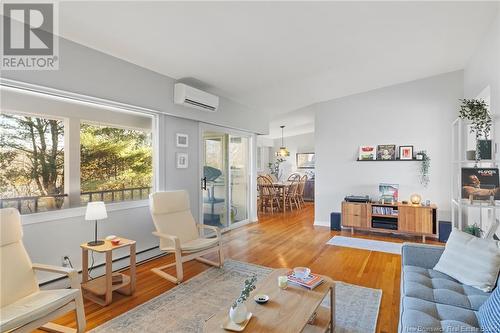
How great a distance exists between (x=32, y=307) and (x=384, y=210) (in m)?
4.98

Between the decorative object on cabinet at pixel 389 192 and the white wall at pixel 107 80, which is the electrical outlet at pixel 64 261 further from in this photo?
the decorative object on cabinet at pixel 389 192

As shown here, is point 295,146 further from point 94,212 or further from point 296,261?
point 94,212

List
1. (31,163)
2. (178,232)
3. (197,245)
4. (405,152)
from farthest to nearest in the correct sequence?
(405,152) → (178,232) → (197,245) → (31,163)

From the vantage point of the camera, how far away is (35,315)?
177cm

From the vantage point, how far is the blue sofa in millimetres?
1548

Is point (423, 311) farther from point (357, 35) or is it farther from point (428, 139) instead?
point (428, 139)

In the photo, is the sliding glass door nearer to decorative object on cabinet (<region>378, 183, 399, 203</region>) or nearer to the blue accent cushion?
decorative object on cabinet (<region>378, 183, 399, 203</region>)

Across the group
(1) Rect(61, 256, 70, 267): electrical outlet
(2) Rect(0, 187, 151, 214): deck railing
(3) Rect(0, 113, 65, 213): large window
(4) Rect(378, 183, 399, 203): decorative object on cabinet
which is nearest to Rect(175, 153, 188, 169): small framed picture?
(2) Rect(0, 187, 151, 214): deck railing

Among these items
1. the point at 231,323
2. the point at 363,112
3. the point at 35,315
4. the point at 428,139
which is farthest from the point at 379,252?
the point at 35,315

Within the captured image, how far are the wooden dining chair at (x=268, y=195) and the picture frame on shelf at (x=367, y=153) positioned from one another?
2750 mm

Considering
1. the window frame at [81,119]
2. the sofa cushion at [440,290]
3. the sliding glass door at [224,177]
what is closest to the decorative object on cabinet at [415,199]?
the sofa cushion at [440,290]

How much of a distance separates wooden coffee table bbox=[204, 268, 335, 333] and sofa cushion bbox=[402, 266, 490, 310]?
57 cm

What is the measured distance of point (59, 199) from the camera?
3086 millimetres

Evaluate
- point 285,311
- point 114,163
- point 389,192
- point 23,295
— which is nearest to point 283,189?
point 389,192
